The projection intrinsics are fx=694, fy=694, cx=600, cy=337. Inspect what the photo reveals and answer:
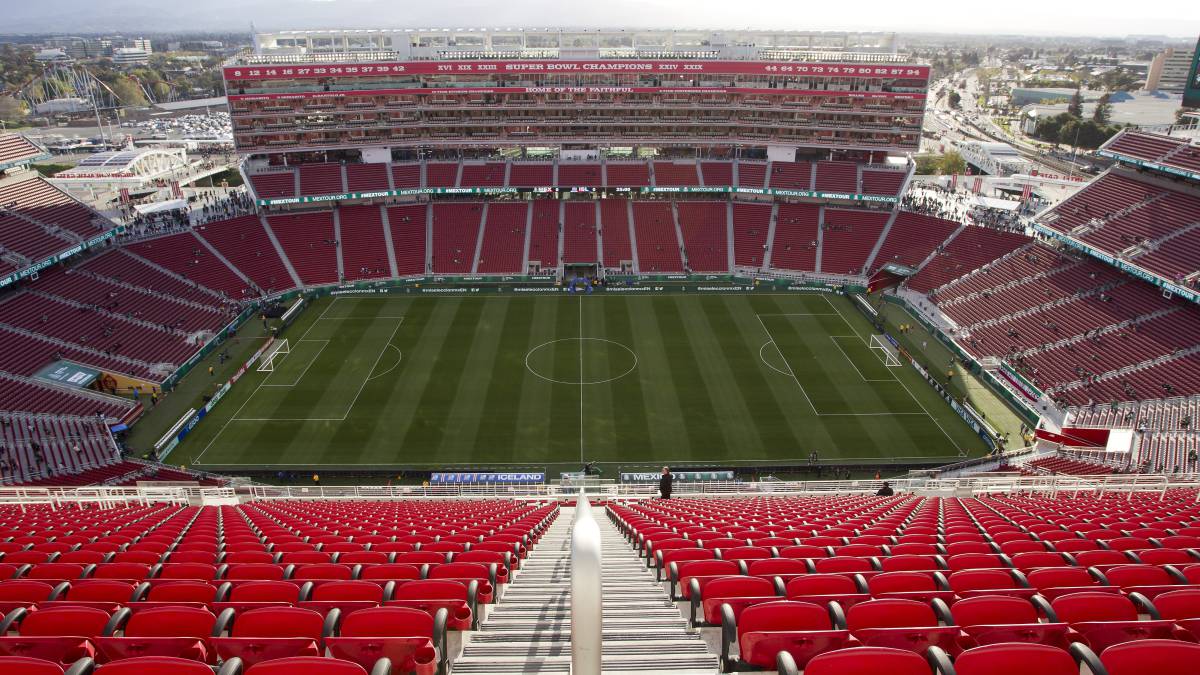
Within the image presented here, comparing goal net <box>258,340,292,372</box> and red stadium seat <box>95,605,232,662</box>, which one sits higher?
red stadium seat <box>95,605,232,662</box>

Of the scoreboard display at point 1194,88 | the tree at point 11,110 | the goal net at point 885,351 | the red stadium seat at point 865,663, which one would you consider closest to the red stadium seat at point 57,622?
the red stadium seat at point 865,663

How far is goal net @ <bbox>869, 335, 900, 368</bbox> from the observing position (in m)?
47.8

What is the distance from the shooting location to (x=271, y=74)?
65.9 m

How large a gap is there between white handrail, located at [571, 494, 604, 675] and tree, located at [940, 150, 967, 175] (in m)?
106

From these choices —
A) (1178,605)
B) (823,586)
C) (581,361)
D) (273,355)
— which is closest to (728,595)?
(823,586)

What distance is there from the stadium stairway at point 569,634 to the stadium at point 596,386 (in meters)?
0.08

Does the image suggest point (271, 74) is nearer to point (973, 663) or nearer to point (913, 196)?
point (913, 196)

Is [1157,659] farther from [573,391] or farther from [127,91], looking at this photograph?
[127,91]

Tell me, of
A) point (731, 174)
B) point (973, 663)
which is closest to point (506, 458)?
point (973, 663)

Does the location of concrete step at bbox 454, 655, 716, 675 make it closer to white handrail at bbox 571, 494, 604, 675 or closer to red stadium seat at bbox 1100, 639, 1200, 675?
white handrail at bbox 571, 494, 604, 675

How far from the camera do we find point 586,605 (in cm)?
457

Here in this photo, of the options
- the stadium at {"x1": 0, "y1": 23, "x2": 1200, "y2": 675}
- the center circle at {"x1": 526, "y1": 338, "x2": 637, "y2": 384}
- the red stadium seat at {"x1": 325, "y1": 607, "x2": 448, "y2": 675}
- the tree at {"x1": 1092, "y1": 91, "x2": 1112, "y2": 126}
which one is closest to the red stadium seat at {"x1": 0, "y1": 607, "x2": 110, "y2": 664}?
the stadium at {"x1": 0, "y1": 23, "x2": 1200, "y2": 675}

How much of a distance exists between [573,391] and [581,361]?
4.34m

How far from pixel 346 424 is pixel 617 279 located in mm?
29471
